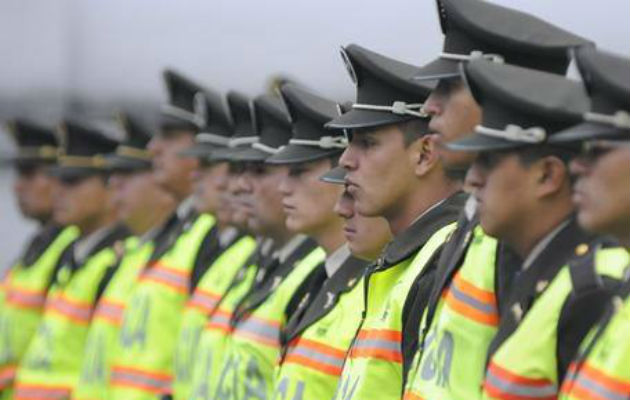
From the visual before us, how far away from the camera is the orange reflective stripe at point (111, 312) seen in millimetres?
9375

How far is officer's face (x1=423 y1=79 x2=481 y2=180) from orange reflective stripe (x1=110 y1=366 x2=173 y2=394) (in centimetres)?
343

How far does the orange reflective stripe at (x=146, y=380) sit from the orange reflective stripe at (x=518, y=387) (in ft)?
13.5

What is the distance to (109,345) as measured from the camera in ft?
30.5

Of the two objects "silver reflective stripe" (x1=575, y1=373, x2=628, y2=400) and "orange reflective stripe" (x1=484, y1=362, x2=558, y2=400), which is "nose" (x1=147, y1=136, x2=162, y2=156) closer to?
"orange reflective stripe" (x1=484, y1=362, x2=558, y2=400)

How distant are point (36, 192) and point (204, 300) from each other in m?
4.27

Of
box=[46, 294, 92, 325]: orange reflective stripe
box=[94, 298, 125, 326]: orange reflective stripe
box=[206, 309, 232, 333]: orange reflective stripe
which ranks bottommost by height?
box=[46, 294, 92, 325]: orange reflective stripe

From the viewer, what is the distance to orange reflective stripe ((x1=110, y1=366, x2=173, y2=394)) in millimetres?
8648

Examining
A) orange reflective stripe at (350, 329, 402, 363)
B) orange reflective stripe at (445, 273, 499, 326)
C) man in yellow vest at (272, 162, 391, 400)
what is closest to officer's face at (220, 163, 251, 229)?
man in yellow vest at (272, 162, 391, 400)

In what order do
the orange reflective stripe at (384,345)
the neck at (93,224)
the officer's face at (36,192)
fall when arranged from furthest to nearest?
1. the officer's face at (36,192)
2. the neck at (93,224)
3. the orange reflective stripe at (384,345)

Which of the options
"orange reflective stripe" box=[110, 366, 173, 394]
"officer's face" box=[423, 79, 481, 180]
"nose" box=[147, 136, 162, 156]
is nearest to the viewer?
"officer's face" box=[423, 79, 481, 180]

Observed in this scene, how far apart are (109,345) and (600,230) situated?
5.15 meters

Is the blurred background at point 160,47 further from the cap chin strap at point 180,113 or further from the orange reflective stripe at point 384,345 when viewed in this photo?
the orange reflective stripe at point 384,345

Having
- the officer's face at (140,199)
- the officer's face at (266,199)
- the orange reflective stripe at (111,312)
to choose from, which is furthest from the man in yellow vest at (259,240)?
the officer's face at (140,199)

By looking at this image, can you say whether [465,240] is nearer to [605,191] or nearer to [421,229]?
[421,229]
